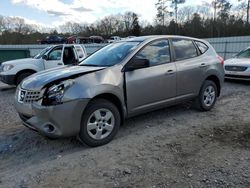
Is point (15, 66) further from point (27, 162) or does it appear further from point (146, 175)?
point (146, 175)

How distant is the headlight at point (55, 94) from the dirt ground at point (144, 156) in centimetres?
85

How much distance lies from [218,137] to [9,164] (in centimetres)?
335

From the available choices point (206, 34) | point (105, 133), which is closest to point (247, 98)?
point (105, 133)

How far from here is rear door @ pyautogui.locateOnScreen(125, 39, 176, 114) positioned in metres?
4.47

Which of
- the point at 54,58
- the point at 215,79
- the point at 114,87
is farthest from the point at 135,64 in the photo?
the point at 54,58

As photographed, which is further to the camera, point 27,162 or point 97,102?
point 97,102

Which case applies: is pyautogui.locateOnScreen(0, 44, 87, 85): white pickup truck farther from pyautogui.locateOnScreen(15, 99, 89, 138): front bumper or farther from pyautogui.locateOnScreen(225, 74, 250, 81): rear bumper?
pyautogui.locateOnScreen(225, 74, 250, 81): rear bumper

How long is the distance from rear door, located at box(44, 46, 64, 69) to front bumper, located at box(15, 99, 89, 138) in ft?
20.7

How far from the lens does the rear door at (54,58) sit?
9923 mm

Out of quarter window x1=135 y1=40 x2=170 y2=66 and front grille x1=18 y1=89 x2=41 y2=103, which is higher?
quarter window x1=135 y1=40 x2=170 y2=66

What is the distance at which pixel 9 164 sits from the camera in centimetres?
378

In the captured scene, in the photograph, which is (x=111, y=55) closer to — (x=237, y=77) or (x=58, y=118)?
(x=58, y=118)

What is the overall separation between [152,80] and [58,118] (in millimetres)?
1862

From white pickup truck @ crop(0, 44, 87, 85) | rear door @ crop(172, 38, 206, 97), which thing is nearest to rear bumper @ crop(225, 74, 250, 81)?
rear door @ crop(172, 38, 206, 97)
